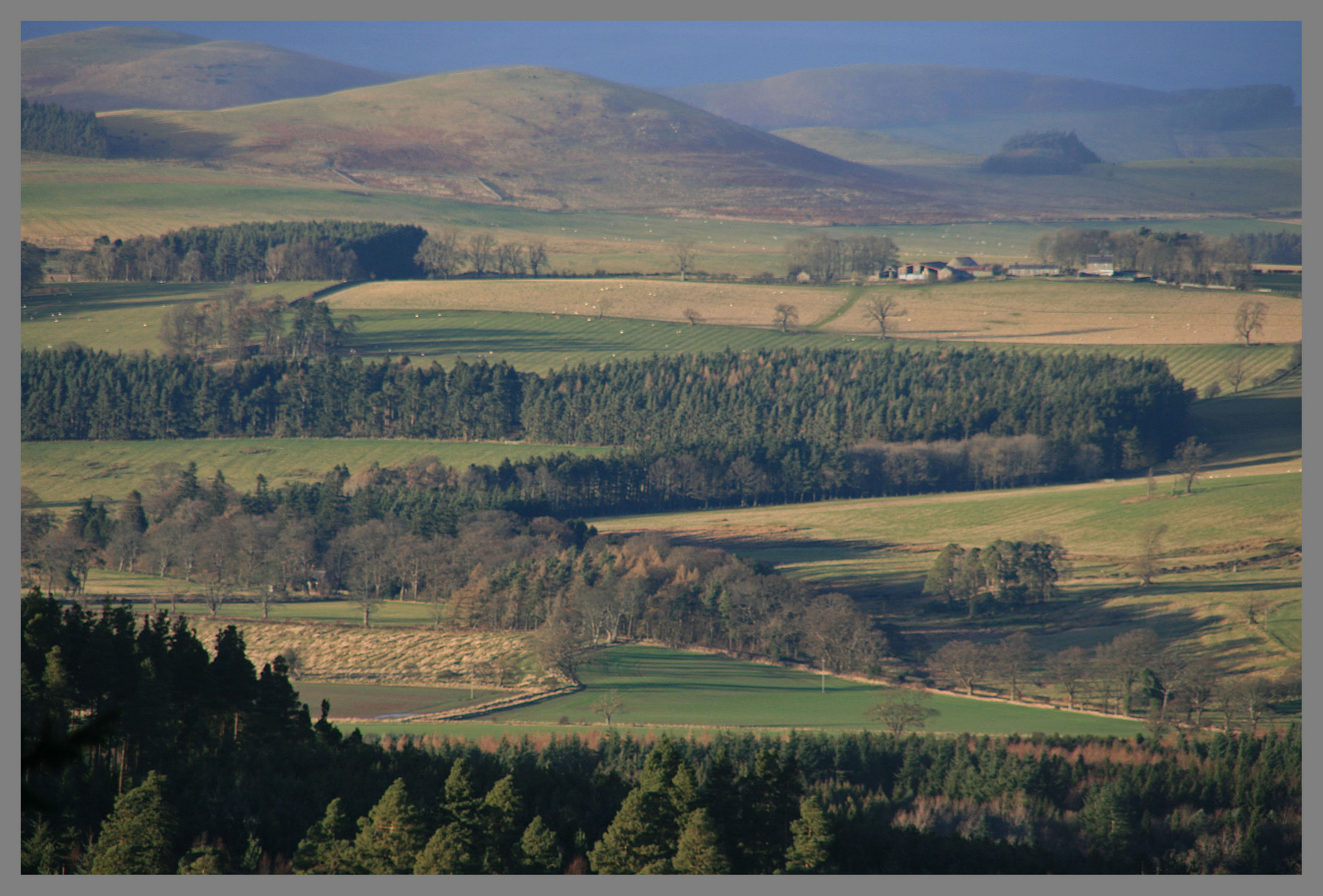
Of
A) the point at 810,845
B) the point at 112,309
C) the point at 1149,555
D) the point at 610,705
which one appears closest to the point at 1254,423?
the point at 1149,555

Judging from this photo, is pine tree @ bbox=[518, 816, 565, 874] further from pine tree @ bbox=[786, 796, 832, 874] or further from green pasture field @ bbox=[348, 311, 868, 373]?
green pasture field @ bbox=[348, 311, 868, 373]

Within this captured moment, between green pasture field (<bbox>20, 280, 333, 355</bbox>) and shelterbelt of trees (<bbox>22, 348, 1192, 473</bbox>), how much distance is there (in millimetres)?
6397

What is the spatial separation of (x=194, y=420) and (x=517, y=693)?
6367 centimetres

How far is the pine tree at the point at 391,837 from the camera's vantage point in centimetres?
2661

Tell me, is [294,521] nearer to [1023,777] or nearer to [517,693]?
[517,693]

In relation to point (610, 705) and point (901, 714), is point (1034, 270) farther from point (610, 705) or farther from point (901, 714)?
point (610, 705)

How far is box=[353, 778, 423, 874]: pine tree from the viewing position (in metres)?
26.6

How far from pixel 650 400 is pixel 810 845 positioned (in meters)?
89.7

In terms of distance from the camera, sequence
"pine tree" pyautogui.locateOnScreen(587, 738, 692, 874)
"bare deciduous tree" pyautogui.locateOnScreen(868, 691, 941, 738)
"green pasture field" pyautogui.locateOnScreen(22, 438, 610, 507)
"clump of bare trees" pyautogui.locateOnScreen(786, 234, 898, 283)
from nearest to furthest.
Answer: "pine tree" pyautogui.locateOnScreen(587, 738, 692, 874)
"bare deciduous tree" pyautogui.locateOnScreen(868, 691, 941, 738)
"green pasture field" pyautogui.locateOnScreen(22, 438, 610, 507)
"clump of bare trees" pyautogui.locateOnScreen(786, 234, 898, 283)

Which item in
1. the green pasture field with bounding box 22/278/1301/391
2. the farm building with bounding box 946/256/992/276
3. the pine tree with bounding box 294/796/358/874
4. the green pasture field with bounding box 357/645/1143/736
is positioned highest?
the farm building with bounding box 946/256/992/276

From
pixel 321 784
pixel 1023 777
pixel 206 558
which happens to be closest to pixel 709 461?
pixel 206 558

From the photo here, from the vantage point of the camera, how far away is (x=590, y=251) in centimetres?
18762

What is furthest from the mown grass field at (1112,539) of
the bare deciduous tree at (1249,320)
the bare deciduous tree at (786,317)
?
the bare deciduous tree at (786,317)

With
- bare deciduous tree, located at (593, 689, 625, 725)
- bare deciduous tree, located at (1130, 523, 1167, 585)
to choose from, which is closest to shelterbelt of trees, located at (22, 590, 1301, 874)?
bare deciduous tree, located at (593, 689, 625, 725)
